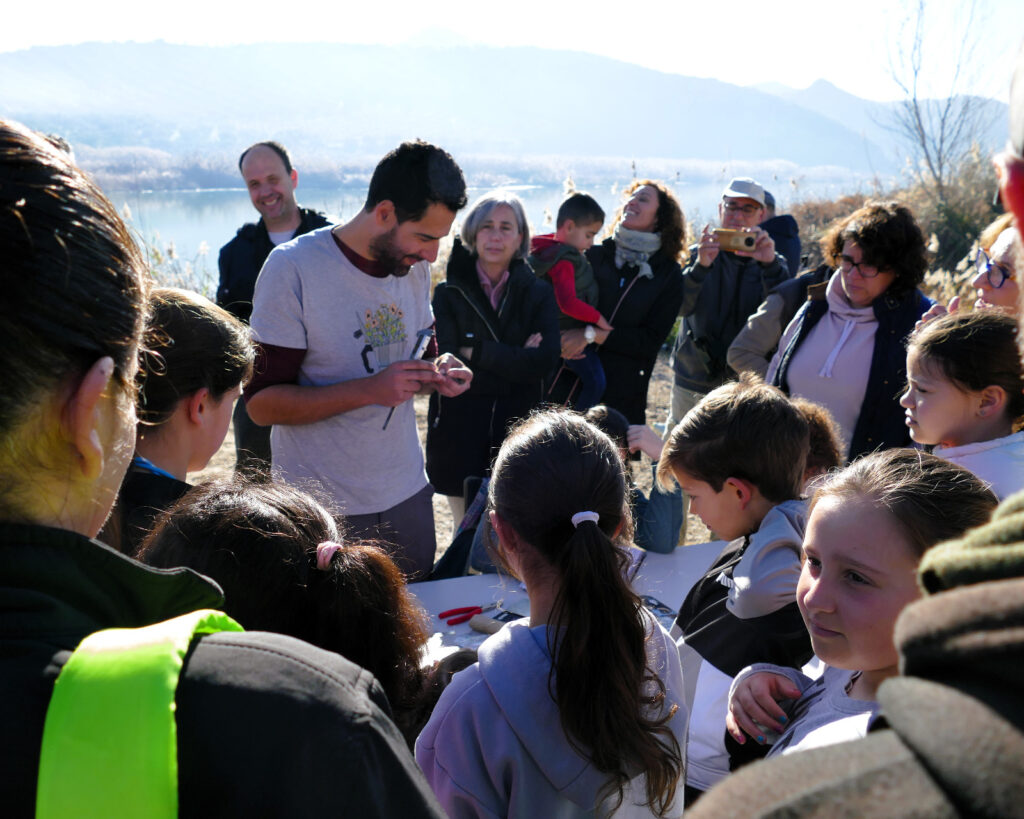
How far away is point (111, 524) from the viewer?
5.76ft

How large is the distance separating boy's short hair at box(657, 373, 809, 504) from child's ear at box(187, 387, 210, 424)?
130cm

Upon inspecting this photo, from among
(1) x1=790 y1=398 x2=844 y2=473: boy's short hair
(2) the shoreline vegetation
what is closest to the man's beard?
(2) the shoreline vegetation

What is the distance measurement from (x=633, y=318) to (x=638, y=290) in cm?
18

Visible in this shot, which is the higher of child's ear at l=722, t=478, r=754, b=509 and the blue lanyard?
the blue lanyard

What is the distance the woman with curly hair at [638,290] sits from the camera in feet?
16.2

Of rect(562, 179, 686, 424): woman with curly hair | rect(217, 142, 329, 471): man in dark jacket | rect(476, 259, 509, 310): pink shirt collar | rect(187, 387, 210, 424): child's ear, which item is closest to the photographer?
rect(187, 387, 210, 424): child's ear

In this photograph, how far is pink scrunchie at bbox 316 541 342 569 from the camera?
4.62 feet

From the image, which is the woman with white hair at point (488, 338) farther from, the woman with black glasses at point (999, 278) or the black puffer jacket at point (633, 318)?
the woman with black glasses at point (999, 278)

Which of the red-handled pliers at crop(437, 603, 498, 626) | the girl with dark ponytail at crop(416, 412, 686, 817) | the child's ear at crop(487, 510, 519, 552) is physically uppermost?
the child's ear at crop(487, 510, 519, 552)

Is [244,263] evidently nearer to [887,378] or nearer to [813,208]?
[887,378]

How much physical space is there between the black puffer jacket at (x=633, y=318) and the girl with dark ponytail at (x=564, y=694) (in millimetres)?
3397

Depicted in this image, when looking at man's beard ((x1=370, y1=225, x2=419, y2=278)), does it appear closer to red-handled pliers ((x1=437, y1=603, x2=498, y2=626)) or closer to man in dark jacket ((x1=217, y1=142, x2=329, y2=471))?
red-handled pliers ((x1=437, y1=603, x2=498, y2=626))

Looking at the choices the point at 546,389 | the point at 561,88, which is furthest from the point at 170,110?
the point at 546,389

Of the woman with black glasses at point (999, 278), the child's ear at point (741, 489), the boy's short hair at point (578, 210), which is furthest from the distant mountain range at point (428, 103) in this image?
the child's ear at point (741, 489)
